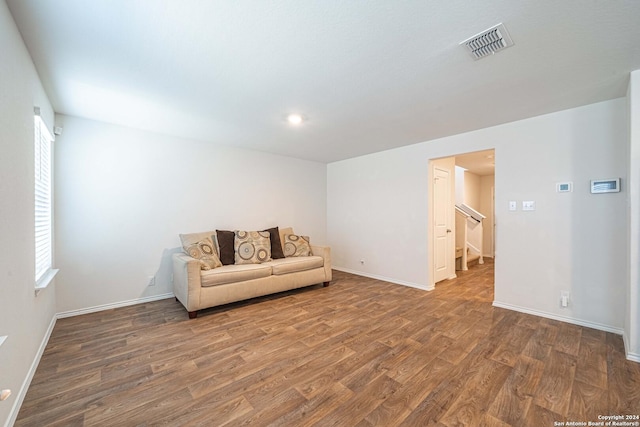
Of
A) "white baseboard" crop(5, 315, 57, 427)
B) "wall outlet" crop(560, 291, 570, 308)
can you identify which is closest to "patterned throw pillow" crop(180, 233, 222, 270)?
"white baseboard" crop(5, 315, 57, 427)

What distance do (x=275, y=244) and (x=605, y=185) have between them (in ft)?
13.3

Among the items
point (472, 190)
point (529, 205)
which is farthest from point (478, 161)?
point (529, 205)

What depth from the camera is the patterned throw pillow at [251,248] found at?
380 cm

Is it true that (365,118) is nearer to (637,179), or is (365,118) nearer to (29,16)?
(637,179)

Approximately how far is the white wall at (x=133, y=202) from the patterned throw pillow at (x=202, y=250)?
35 cm

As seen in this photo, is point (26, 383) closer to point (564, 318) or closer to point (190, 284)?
point (190, 284)

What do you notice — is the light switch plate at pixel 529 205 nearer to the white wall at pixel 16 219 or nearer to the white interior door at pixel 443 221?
the white interior door at pixel 443 221

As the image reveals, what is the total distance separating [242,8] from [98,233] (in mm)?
3173

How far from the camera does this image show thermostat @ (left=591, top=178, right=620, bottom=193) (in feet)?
8.29

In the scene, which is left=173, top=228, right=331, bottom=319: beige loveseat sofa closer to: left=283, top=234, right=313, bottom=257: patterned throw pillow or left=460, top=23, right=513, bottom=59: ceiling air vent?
left=283, top=234, right=313, bottom=257: patterned throw pillow

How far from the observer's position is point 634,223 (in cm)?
207

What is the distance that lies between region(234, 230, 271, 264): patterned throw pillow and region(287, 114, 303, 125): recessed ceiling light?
1.85m

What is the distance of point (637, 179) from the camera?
2.05 m

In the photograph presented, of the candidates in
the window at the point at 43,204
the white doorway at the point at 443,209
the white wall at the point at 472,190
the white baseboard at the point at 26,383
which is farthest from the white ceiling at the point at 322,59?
the white wall at the point at 472,190
